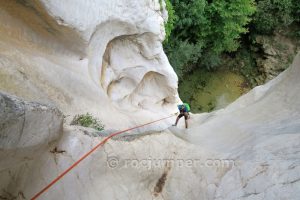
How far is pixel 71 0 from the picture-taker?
26.6 ft

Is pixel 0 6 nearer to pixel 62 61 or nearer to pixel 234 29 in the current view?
pixel 62 61

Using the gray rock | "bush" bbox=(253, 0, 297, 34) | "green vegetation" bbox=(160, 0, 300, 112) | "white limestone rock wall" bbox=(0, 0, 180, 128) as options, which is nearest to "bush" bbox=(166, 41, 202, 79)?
"green vegetation" bbox=(160, 0, 300, 112)

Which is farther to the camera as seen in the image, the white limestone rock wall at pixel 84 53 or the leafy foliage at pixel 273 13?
the leafy foliage at pixel 273 13

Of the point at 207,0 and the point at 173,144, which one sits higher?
the point at 173,144

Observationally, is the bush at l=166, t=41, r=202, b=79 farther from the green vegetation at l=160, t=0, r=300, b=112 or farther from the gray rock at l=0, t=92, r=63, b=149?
the gray rock at l=0, t=92, r=63, b=149

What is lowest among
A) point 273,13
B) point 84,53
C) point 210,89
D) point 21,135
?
point 210,89

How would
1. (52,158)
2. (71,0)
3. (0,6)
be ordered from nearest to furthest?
(52,158), (0,6), (71,0)

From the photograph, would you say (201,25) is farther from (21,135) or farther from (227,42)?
(21,135)

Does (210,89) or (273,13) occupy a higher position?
(273,13)

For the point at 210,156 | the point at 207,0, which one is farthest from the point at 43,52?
the point at 207,0

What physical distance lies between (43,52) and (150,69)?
5.48 meters

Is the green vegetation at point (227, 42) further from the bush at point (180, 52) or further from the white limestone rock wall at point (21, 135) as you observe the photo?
the white limestone rock wall at point (21, 135)

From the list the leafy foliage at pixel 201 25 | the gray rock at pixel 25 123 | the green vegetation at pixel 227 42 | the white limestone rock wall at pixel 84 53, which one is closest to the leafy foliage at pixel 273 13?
the green vegetation at pixel 227 42

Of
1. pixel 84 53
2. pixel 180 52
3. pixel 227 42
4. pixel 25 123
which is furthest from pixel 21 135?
pixel 227 42
